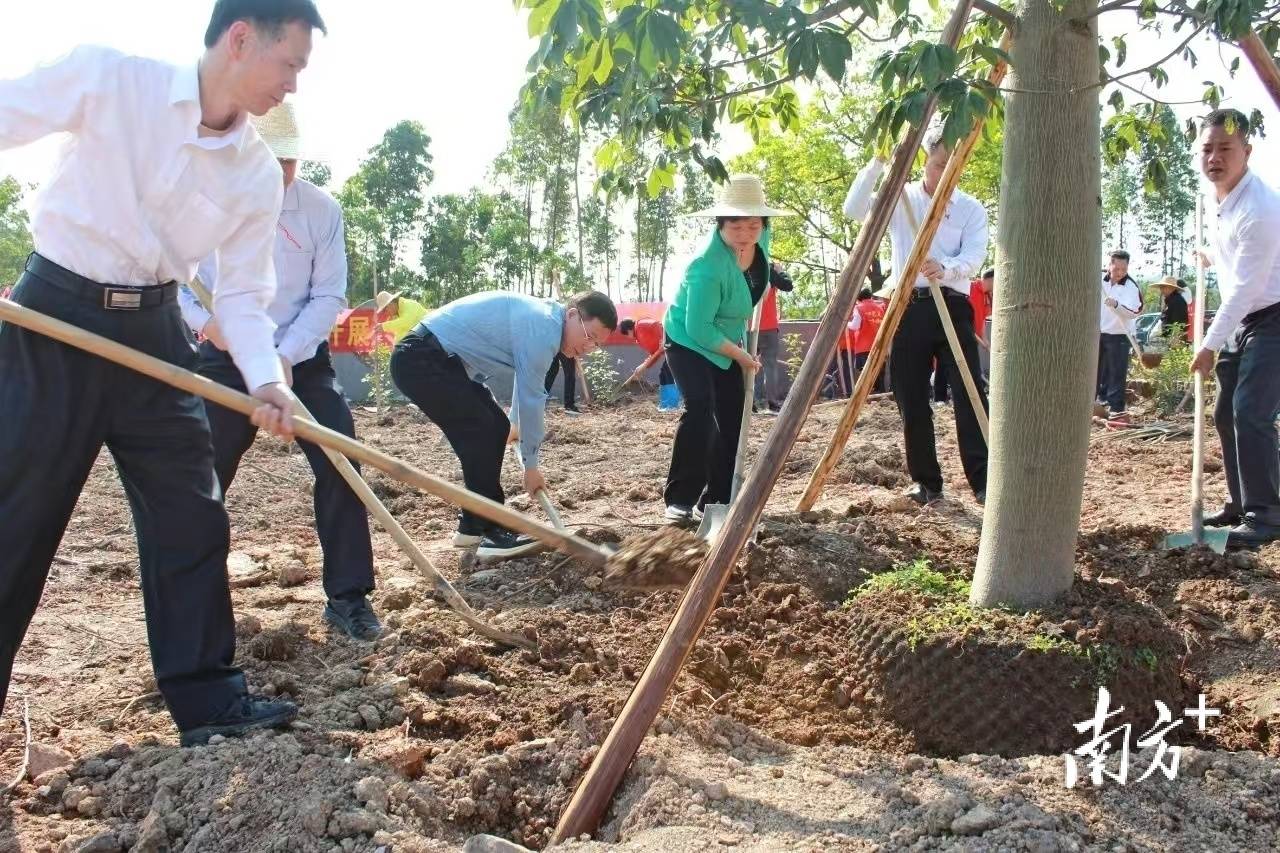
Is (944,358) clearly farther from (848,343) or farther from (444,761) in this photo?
(848,343)

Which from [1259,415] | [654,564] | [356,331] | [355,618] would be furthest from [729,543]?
[356,331]

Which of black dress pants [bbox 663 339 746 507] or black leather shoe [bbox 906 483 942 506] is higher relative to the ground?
black dress pants [bbox 663 339 746 507]

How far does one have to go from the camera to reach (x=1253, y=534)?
172 inches

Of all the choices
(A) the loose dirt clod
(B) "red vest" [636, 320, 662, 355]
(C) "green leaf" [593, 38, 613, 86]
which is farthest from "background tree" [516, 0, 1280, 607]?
(B) "red vest" [636, 320, 662, 355]

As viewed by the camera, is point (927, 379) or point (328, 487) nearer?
point (328, 487)

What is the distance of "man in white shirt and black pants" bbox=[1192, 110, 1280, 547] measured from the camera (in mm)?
4332

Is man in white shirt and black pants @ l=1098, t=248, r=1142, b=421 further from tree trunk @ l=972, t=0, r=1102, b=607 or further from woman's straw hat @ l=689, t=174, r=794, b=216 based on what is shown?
tree trunk @ l=972, t=0, r=1102, b=607

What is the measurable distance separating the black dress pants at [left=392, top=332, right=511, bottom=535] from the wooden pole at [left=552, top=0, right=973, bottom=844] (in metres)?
2.38

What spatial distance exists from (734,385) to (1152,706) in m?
2.77

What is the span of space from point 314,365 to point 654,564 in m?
1.66

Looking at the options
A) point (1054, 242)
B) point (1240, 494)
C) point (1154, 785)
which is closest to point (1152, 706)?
point (1154, 785)

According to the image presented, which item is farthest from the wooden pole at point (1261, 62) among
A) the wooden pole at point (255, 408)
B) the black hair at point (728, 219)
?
the wooden pole at point (255, 408)

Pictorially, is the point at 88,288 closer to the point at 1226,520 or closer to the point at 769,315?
the point at 1226,520

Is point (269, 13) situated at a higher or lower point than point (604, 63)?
higher
